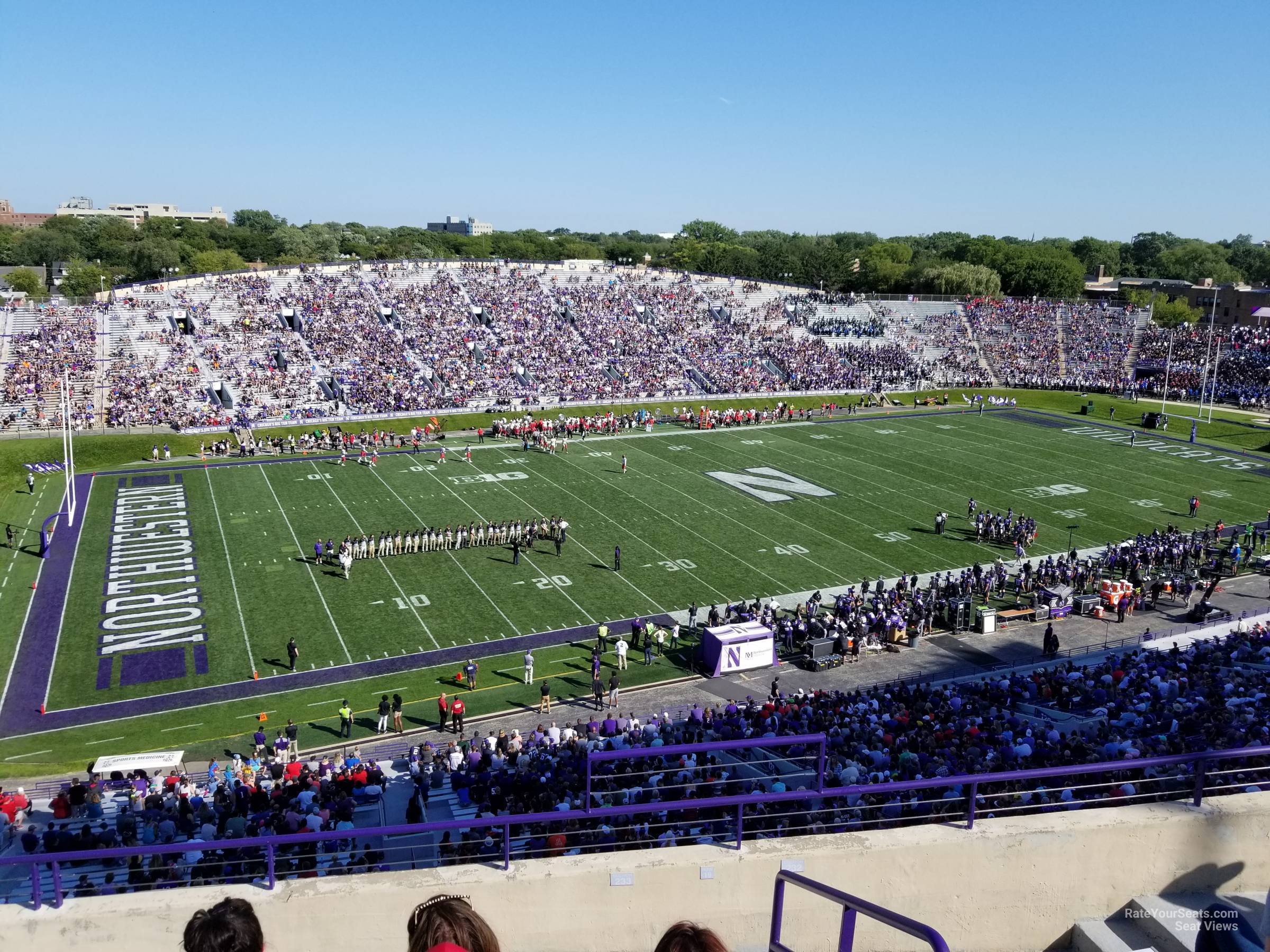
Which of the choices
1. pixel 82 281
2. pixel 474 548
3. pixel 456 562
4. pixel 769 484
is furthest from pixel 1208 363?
pixel 82 281

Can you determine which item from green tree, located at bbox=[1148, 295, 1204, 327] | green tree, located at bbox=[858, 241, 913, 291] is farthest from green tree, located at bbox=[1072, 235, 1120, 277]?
green tree, located at bbox=[1148, 295, 1204, 327]

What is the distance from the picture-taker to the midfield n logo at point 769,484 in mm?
38125

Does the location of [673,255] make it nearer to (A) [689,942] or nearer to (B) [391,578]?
(B) [391,578]

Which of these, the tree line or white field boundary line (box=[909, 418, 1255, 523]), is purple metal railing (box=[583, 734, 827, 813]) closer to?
white field boundary line (box=[909, 418, 1255, 523])

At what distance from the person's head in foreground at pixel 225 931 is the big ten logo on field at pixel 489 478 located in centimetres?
3590

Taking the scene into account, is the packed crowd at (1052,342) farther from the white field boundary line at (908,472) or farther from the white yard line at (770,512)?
the white yard line at (770,512)

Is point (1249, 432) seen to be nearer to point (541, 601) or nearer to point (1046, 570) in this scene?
point (1046, 570)

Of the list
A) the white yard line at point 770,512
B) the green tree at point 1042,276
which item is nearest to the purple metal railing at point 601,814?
the white yard line at point 770,512

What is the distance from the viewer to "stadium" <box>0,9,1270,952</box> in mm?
6992

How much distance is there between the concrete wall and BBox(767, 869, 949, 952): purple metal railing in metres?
2.51

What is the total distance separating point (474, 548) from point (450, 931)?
28.9m

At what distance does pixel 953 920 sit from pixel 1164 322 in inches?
3548

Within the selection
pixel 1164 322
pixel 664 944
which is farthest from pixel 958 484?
pixel 1164 322

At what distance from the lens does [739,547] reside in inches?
1240
